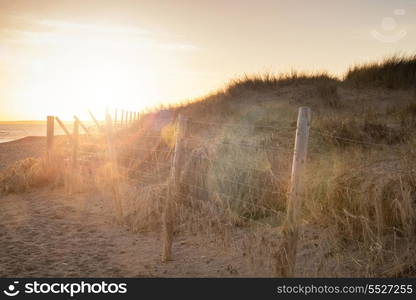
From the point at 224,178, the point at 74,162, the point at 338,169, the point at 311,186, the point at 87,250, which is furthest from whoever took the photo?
the point at 74,162

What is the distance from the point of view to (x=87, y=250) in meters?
6.67

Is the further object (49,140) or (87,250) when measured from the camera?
(49,140)

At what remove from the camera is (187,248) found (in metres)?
6.72

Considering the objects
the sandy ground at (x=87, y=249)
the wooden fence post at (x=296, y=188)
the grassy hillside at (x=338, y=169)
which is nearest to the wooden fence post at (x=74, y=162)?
the sandy ground at (x=87, y=249)

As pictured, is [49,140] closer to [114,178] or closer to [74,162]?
[74,162]

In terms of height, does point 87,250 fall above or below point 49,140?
below

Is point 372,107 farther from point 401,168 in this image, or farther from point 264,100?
point 401,168

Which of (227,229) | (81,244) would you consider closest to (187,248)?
(227,229)

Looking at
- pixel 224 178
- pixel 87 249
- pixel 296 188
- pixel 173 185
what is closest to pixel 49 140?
pixel 87 249

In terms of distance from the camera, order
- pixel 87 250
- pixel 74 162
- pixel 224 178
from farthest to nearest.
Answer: pixel 74 162
pixel 224 178
pixel 87 250

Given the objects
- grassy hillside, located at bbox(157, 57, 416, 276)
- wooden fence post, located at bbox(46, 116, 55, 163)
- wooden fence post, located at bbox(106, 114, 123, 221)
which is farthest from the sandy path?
→ wooden fence post, located at bbox(46, 116, 55, 163)

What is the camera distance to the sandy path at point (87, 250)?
5734 millimetres

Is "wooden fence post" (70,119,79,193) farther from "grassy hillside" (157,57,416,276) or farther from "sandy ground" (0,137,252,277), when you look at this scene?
"grassy hillside" (157,57,416,276)

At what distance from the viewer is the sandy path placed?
5734mm
